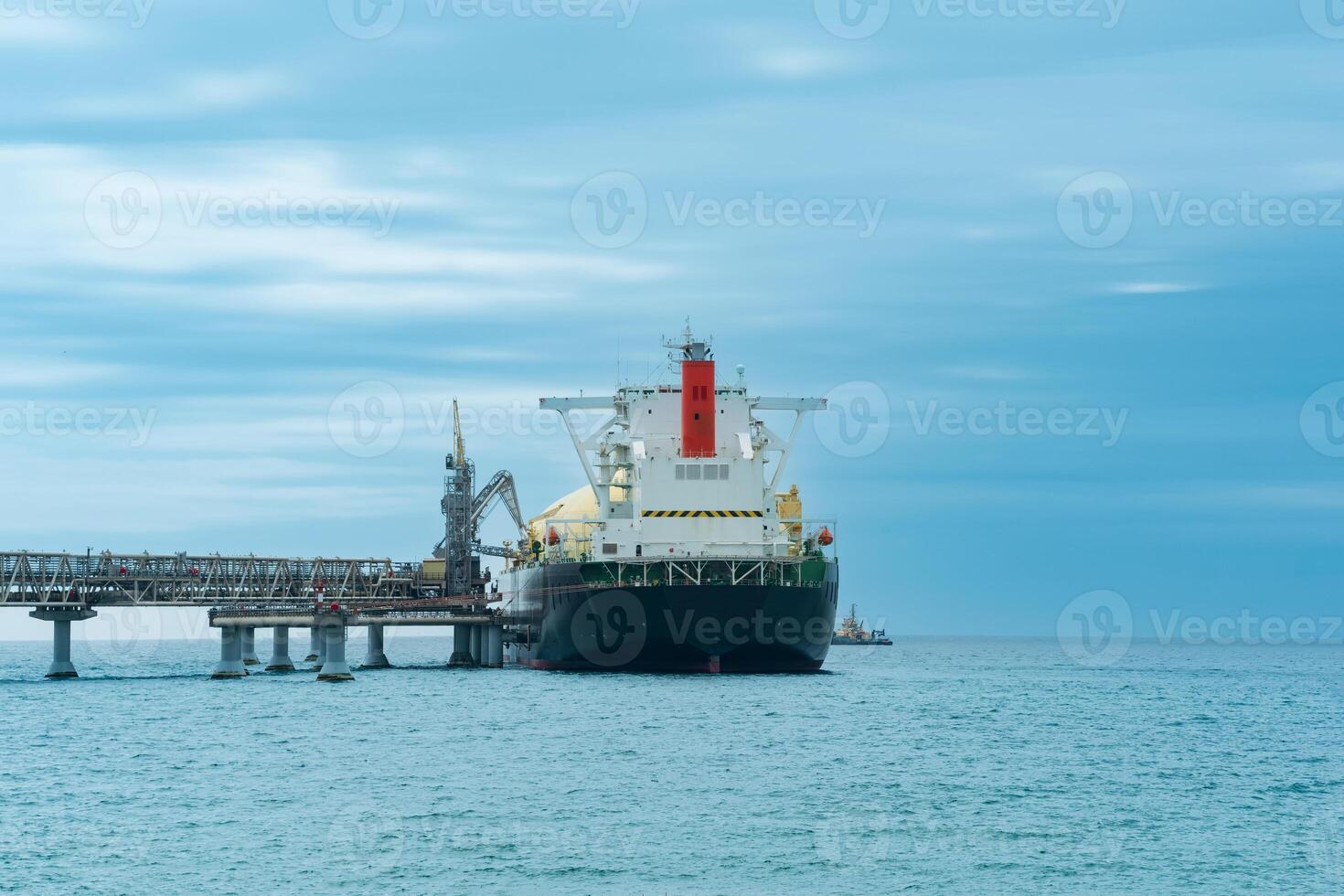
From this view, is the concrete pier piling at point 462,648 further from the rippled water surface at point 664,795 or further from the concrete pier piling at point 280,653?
the rippled water surface at point 664,795

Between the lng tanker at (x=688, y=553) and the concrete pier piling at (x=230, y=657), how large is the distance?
54.5 feet

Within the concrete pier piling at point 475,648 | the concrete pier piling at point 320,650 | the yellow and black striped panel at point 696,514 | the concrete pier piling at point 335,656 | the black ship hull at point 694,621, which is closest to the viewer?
the black ship hull at point 694,621

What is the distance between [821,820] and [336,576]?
73.8 metres

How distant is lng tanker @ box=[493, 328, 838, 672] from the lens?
230 ft

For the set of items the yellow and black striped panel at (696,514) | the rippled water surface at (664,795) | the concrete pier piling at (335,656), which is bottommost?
the rippled water surface at (664,795)

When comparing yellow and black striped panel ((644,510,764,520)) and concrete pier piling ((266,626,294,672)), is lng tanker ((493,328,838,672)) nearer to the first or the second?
yellow and black striped panel ((644,510,764,520))

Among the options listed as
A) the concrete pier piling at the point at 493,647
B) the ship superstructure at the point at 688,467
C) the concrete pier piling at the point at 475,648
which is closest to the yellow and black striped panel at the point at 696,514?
the ship superstructure at the point at 688,467

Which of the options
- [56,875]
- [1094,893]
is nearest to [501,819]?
[56,875]

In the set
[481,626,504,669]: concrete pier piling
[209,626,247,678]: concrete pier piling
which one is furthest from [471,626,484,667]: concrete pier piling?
[209,626,247,678]: concrete pier piling

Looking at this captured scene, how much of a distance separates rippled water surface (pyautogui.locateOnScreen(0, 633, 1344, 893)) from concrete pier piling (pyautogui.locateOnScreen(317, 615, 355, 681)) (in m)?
10.4

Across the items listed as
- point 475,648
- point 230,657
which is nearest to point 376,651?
point 475,648

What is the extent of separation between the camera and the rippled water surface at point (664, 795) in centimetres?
3092

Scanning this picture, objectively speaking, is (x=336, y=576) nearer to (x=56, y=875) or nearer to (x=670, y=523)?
(x=670, y=523)

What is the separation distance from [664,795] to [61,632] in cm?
5853
